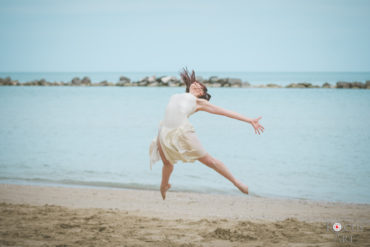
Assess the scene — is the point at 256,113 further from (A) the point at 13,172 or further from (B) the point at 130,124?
(A) the point at 13,172

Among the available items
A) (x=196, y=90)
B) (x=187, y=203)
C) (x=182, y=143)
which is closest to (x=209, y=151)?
(x=187, y=203)

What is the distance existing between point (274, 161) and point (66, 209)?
883cm

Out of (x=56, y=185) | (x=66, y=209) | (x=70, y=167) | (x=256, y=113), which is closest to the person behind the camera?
(x=66, y=209)

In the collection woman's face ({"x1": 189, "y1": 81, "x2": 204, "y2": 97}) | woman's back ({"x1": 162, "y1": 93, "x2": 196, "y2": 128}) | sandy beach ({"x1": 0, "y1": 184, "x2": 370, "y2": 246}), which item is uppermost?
woman's face ({"x1": 189, "y1": 81, "x2": 204, "y2": 97})

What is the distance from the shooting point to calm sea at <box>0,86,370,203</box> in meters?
11.8

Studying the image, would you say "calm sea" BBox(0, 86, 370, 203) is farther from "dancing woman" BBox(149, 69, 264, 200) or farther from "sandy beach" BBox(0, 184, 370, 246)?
"dancing woman" BBox(149, 69, 264, 200)

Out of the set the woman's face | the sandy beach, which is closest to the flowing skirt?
the woman's face

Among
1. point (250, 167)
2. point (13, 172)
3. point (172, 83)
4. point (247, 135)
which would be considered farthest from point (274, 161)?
point (172, 83)

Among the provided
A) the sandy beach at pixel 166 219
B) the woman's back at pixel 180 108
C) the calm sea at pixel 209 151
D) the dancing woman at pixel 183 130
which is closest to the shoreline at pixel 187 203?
the sandy beach at pixel 166 219

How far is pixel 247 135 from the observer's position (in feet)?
71.6

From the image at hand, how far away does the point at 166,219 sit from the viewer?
7.82 m

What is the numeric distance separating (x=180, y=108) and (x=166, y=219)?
325 cm

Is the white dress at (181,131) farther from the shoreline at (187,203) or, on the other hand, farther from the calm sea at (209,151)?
the calm sea at (209,151)

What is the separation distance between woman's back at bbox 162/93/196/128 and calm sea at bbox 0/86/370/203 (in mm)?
5940
